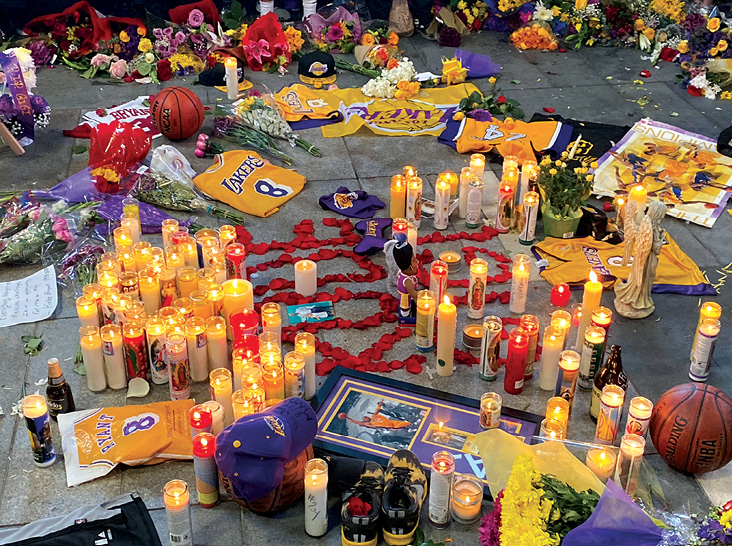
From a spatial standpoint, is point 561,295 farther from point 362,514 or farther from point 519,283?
point 362,514

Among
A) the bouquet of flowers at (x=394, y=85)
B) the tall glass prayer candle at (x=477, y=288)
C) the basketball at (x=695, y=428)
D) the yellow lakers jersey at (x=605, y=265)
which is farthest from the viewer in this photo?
the bouquet of flowers at (x=394, y=85)

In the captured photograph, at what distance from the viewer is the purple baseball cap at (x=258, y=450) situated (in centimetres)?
338

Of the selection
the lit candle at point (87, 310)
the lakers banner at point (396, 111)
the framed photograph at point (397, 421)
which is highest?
the lit candle at point (87, 310)

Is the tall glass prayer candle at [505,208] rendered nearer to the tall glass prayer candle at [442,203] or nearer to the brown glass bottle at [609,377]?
the tall glass prayer candle at [442,203]

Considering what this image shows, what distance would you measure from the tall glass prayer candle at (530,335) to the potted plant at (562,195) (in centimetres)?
131

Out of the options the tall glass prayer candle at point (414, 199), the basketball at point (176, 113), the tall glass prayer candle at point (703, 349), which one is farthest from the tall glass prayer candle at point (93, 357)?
the tall glass prayer candle at point (703, 349)

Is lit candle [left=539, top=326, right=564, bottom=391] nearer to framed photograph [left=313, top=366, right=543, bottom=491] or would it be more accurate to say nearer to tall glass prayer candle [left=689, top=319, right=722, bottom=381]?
framed photograph [left=313, top=366, right=543, bottom=491]

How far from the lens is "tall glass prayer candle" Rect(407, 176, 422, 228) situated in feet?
17.9

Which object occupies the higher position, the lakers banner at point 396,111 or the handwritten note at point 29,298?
the handwritten note at point 29,298

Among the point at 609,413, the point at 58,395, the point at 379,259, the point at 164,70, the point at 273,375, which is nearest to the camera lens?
the point at 609,413

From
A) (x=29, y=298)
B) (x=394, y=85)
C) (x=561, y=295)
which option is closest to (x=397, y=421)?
(x=561, y=295)

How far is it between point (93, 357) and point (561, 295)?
8.16 ft

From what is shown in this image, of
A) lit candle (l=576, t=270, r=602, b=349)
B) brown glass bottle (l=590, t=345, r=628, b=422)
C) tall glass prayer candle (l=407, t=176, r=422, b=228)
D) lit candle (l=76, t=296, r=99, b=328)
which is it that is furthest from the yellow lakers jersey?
lit candle (l=76, t=296, r=99, b=328)

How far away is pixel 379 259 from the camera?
211 inches
